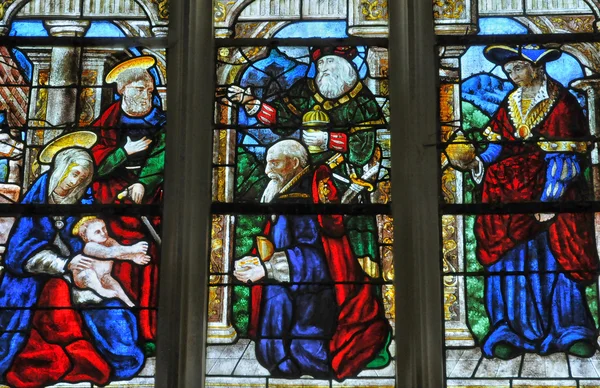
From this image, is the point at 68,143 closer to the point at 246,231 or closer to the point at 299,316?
the point at 246,231

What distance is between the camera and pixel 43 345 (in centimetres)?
604

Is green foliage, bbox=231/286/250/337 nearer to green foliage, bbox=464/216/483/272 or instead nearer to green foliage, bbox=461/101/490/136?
green foliage, bbox=464/216/483/272

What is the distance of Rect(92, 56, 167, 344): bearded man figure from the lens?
6.12m

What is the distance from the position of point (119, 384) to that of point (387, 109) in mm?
1844

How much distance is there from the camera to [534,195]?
20.5 ft

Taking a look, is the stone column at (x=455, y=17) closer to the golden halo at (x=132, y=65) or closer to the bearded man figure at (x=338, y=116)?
the bearded man figure at (x=338, y=116)

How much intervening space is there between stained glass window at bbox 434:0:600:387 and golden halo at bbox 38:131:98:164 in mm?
1702

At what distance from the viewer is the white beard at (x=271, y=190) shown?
247 inches

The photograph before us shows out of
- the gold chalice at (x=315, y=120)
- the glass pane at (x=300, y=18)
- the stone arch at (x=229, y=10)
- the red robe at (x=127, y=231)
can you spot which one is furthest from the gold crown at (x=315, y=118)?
the red robe at (x=127, y=231)

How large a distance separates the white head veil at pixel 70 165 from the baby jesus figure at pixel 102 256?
0.63 feet

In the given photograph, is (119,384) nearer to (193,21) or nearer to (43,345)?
(43,345)

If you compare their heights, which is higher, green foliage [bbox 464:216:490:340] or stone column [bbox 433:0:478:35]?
stone column [bbox 433:0:478:35]

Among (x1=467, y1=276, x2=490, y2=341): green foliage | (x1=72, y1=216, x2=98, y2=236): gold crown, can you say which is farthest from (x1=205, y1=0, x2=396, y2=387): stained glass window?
(x1=72, y1=216, x2=98, y2=236): gold crown

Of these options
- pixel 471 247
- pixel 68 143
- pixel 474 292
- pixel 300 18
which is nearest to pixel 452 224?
pixel 471 247
